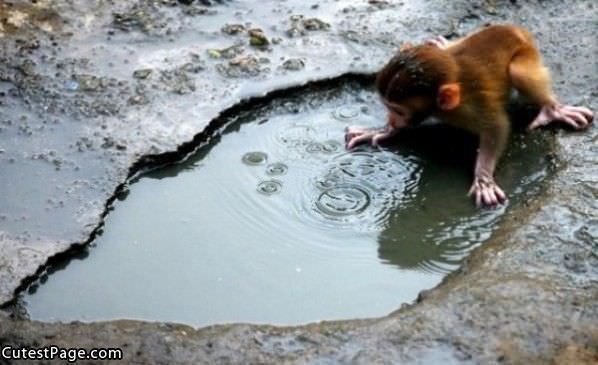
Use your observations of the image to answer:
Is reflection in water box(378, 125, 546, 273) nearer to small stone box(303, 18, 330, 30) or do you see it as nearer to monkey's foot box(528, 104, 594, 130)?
monkey's foot box(528, 104, 594, 130)

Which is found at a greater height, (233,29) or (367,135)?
(233,29)

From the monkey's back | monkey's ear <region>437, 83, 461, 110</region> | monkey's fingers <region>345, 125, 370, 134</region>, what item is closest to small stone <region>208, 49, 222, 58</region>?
monkey's fingers <region>345, 125, 370, 134</region>

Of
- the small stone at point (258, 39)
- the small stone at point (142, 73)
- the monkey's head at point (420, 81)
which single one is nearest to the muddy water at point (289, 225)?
the monkey's head at point (420, 81)

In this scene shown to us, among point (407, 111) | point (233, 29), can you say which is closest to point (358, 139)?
point (407, 111)

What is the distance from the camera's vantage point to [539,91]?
598cm

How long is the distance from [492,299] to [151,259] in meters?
1.68

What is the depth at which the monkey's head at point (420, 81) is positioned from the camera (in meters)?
5.59

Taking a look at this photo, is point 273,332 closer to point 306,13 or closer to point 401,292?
point 401,292

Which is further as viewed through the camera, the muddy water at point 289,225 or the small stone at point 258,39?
the small stone at point 258,39

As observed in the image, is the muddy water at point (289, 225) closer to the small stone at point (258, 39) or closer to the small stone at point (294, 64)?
the small stone at point (294, 64)

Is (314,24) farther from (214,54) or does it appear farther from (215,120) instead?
(215,120)

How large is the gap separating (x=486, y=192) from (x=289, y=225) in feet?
3.46

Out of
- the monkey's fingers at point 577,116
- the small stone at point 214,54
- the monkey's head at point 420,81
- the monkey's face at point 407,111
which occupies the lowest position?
the monkey's fingers at point 577,116

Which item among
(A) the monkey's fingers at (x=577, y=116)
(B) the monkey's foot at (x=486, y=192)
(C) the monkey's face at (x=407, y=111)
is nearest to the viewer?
(B) the monkey's foot at (x=486, y=192)
